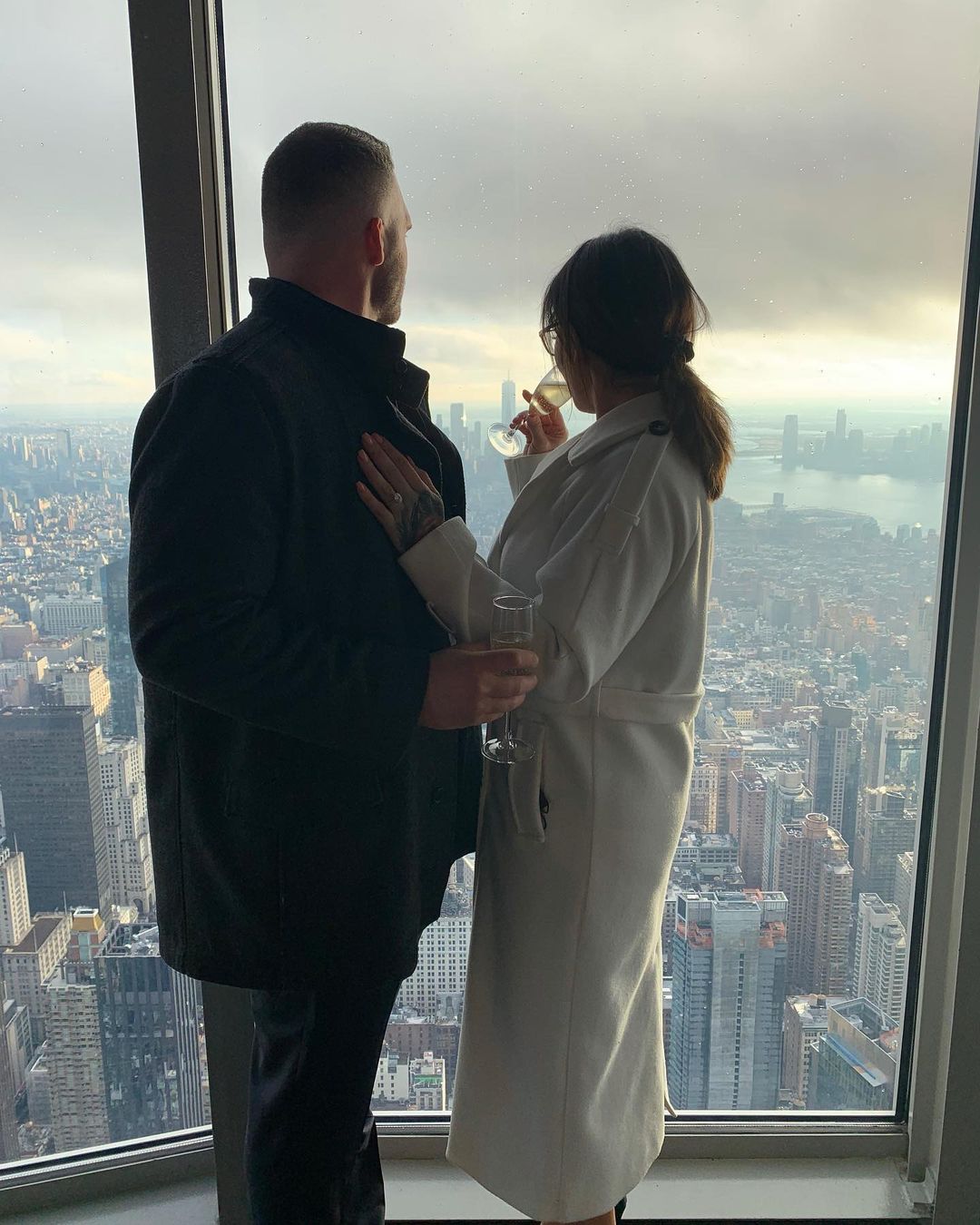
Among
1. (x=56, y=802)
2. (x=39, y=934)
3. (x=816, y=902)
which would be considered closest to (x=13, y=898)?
(x=39, y=934)

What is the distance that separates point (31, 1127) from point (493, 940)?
1.11 metres

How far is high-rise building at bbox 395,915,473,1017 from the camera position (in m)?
1.95

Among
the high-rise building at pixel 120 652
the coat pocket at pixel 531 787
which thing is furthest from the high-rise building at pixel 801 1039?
the high-rise building at pixel 120 652

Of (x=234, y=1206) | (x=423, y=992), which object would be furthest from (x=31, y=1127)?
(x=423, y=992)

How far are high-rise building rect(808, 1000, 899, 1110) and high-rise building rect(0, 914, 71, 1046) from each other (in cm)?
155

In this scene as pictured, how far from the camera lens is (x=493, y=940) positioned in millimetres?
1453

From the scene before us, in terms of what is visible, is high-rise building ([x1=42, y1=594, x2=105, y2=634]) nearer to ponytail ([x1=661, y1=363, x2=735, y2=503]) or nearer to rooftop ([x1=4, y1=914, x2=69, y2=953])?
rooftop ([x1=4, y1=914, x2=69, y2=953])

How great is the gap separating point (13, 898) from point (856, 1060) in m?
1.73

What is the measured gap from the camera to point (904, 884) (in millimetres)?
1913

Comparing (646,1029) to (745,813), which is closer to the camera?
(646,1029)

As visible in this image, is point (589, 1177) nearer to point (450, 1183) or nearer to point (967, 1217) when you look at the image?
point (450, 1183)

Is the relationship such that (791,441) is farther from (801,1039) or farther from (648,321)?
(801,1039)

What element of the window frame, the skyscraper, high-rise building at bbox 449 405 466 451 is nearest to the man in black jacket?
the window frame

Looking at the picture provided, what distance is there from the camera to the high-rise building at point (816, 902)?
6.25 feet
